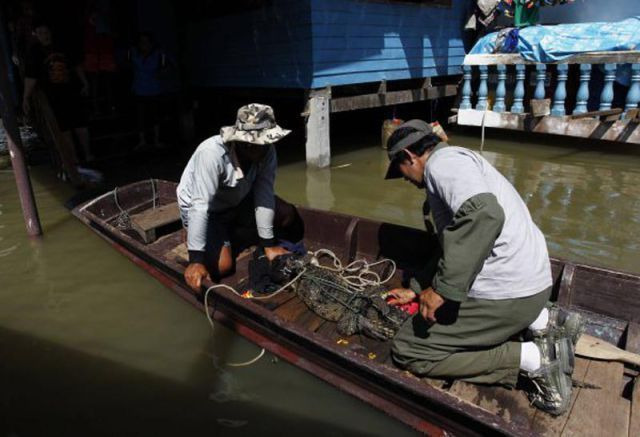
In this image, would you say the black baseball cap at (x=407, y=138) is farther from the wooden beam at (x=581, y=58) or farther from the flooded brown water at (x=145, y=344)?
the wooden beam at (x=581, y=58)

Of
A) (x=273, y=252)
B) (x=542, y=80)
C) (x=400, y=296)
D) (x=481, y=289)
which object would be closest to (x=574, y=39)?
(x=542, y=80)

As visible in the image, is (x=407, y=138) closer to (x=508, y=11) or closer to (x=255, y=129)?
(x=255, y=129)

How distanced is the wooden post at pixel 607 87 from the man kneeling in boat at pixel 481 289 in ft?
24.1

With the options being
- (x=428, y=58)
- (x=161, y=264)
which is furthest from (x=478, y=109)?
(x=161, y=264)

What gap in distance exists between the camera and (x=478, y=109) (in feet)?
34.4

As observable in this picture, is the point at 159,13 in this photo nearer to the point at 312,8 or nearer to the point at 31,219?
the point at 312,8

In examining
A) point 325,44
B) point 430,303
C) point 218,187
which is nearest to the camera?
point 430,303

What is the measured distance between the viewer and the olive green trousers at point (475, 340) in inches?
109

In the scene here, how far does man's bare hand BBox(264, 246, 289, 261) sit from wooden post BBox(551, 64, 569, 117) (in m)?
7.15

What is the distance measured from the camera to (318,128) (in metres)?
8.53

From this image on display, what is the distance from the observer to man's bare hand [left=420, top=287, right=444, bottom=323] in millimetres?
2653

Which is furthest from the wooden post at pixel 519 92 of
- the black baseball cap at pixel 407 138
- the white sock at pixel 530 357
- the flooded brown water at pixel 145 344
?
the white sock at pixel 530 357

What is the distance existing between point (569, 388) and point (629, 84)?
8117 mm

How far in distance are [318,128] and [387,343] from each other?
18.3 feet
